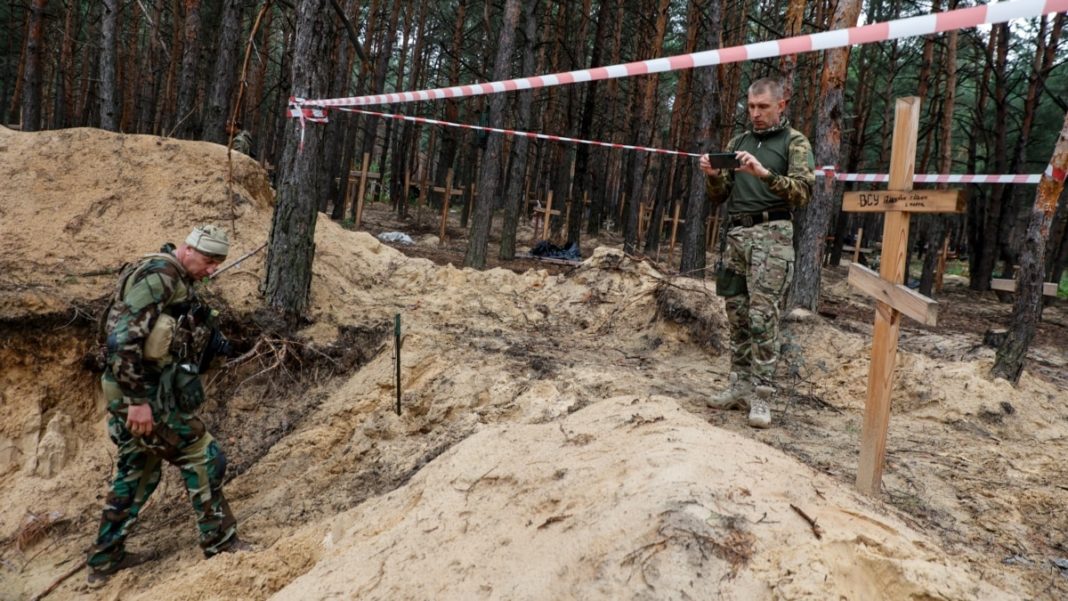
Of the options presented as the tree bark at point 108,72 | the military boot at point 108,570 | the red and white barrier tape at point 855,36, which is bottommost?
the military boot at point 108,570

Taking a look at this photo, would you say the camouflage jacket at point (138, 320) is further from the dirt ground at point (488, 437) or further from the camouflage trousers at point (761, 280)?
the camouflage trousers at point (761, 280)

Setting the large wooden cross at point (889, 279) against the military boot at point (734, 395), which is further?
the military boot at point (734, 395)

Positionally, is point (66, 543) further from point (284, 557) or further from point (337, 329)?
point (337, 329)

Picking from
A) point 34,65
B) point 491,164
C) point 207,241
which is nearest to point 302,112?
point 207,241

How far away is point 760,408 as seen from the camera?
4289mm

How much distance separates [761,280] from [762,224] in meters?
0.37

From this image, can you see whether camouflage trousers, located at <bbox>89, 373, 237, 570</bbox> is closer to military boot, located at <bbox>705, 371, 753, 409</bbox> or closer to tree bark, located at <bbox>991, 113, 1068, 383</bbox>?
military boot, located at <bbox>705, 371, 753, 409</bbox>

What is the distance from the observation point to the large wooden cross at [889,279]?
9.76 ft

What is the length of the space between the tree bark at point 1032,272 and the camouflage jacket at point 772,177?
107 inches

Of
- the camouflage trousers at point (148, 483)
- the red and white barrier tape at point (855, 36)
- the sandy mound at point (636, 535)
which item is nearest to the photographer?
the sandy mound at point (636, 535)

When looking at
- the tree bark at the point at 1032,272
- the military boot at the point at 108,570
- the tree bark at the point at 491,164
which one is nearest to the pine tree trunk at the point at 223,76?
the tree bark at the point at 491,164

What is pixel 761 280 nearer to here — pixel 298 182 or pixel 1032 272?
pixel 1032 272

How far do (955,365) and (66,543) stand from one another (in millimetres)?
7259

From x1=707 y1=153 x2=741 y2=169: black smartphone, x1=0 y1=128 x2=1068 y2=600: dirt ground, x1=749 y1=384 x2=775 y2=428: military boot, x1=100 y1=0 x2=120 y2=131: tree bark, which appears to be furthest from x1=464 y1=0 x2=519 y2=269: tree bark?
x1=707 y1=153 x2=741 y2=169: black smartphone
